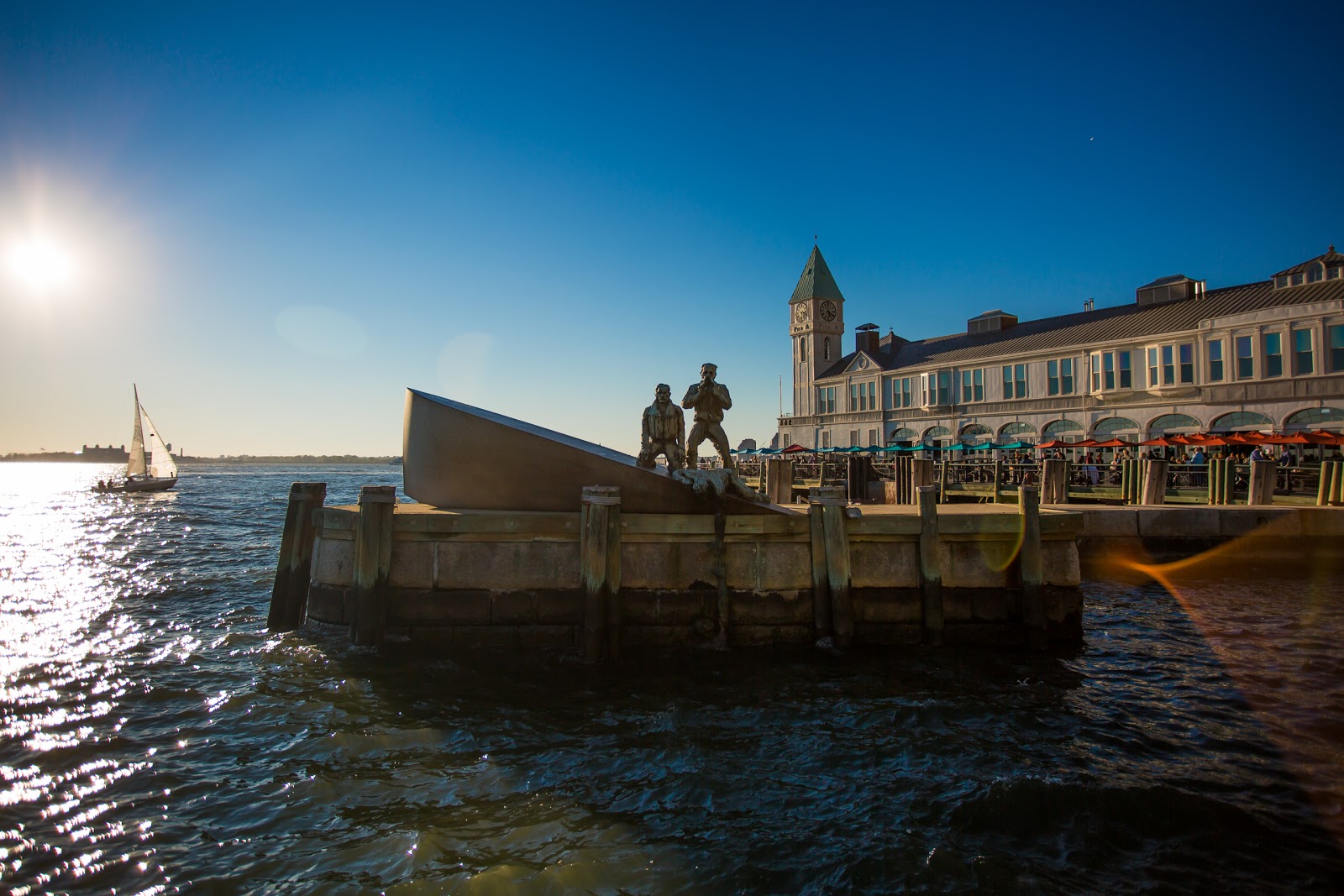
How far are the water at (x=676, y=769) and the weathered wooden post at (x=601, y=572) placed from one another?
1.23 feet

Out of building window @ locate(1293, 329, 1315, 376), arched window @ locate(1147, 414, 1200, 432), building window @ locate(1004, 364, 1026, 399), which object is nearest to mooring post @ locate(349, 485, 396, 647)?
building window @ locate(1293, 329, 1315, 376)

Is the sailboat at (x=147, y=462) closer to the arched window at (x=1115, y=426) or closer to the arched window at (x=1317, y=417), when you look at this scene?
the arched window at (x=1115, y=426)

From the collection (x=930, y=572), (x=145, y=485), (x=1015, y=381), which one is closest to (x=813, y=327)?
(x=1015, y=381)

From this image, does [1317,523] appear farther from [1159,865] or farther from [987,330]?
[987,330]

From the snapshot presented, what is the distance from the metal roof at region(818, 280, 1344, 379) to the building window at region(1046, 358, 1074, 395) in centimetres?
91

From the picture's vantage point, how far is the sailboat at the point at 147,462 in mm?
56500

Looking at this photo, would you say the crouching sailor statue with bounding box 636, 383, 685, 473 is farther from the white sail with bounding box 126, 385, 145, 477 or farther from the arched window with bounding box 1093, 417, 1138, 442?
the white sail with bounding box 126, 385, 145, 477

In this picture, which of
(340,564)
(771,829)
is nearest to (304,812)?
(771,829)

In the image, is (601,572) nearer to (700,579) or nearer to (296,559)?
(700,579)

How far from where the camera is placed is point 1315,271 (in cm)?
3050

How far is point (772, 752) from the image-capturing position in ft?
21.5

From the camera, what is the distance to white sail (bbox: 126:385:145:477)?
55.8 metres

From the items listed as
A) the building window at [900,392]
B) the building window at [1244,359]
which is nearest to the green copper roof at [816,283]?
the building window at [900,392]

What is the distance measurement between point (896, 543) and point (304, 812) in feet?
23.7
